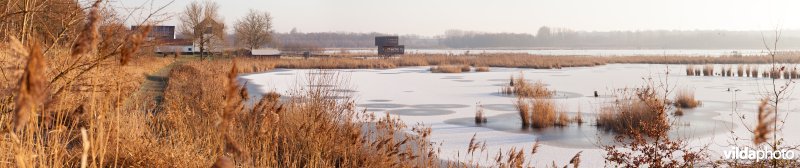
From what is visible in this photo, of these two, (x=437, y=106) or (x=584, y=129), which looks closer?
(x=584, y=129)

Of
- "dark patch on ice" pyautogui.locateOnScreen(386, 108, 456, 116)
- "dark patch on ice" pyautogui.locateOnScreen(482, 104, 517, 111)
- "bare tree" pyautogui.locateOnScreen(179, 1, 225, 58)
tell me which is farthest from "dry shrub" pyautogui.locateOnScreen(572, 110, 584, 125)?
"bare tree" pyautogui.locateOnScreen(179, 1, 225, 58)

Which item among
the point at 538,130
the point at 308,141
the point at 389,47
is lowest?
the point at 538,130

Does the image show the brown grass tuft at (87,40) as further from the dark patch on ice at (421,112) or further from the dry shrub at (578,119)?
the dark patch on ice at (421,112)

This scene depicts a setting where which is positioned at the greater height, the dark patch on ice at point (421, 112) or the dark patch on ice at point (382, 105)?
the dark patch on ice at point (382, 105)

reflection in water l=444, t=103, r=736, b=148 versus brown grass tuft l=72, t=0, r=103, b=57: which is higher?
brown grass tuft l=72, t=0, r=103, b=57

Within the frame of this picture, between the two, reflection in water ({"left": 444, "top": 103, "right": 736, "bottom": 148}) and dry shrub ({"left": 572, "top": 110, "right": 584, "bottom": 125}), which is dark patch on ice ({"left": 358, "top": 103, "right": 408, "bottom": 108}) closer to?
reflection in water ({"left": 444, "top": 103, "right": 736, "bottom": 148})

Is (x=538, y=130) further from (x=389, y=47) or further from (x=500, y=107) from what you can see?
(x=389, y=47)

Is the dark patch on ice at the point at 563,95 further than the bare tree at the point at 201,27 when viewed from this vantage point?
No

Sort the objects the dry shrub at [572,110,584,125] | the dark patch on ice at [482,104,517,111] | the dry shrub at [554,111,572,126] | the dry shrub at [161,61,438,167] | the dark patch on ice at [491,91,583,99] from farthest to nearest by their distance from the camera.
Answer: the dark patch on ice at [491,91,583,99]
the dark patch on ice at [482,104,517,111]
the dry shrub at [572,110,584,125]
the dry shrub at [554,111,572,126]
the dry shrub at [161,61,438,167]

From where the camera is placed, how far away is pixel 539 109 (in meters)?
9.70

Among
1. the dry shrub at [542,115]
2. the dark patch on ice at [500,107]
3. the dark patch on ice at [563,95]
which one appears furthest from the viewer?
the dark patch on ice at [563,95]

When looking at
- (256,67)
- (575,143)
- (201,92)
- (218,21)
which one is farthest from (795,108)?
(218,21)

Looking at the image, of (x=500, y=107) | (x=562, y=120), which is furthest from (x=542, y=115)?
(x=500, y=107)

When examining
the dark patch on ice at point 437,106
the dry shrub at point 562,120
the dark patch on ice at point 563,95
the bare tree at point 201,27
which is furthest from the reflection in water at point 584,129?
the bare tree at point 201,27
